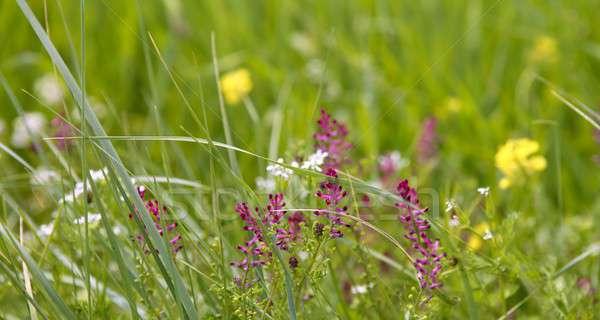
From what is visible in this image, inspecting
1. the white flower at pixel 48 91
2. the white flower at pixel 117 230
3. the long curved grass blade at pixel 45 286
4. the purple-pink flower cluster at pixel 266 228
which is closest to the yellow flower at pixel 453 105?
the white flower at pixel 48 91

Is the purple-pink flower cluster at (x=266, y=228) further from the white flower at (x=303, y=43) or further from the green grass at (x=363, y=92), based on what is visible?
the white flower at (x=303, y=43)

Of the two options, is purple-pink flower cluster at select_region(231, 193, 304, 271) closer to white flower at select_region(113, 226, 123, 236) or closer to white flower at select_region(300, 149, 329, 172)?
white flower at select_region(300, 149, 329, 172)

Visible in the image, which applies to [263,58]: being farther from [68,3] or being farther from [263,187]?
[263,187]

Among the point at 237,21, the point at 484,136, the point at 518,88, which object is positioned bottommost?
the point at 484,136

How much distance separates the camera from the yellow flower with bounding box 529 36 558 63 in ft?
10.5

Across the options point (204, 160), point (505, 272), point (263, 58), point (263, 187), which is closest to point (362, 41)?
point (263, 58)

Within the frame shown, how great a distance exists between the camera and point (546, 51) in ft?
10.5

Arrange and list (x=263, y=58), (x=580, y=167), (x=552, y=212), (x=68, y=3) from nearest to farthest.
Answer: (x=552, y=212)
(x=580, y=167)
(x=263, y=58)
(x=68, y=3)

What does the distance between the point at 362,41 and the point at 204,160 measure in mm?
894

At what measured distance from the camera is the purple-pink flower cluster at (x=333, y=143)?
5.19 feet

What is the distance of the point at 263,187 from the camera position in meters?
1.79

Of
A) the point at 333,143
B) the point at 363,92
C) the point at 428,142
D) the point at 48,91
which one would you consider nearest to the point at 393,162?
the point at 428,142

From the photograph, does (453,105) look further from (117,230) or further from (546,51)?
(117,230)

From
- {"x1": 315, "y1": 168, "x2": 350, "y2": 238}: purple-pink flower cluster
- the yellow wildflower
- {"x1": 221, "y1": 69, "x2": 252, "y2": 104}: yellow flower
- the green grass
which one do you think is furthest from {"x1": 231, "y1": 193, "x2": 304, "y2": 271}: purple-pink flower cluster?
the yellow wildflower
